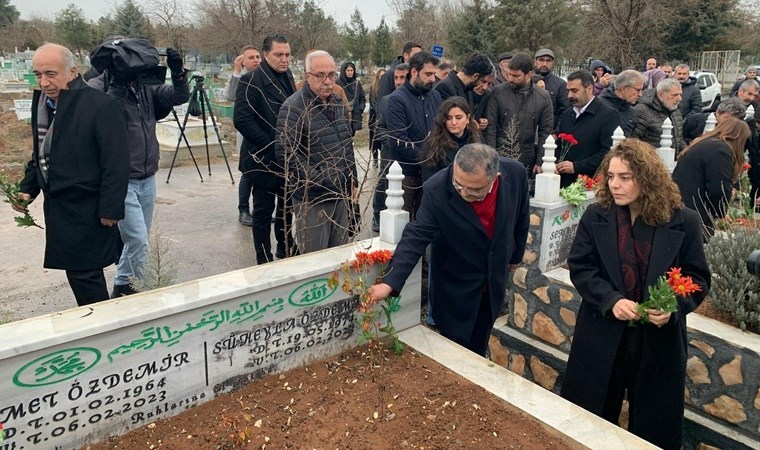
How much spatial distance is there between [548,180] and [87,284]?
320 cm

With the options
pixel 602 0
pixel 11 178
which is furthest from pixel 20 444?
pixel 602 0

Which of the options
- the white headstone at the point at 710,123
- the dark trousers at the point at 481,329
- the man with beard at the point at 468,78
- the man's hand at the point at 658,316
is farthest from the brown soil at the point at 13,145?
the white headstone at the point at 710,123

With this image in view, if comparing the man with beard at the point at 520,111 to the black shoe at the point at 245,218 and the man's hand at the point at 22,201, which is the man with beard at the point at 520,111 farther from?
the man's hand at the point at 22,201

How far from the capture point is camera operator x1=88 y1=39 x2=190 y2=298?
3893 mm

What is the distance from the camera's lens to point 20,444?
1966 millimetres

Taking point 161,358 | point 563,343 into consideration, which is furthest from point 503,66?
point 161,358

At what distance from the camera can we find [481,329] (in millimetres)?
3379

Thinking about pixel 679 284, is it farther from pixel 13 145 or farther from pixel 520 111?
pixel 13 145

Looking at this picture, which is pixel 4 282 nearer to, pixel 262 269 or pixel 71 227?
pixel 71 227

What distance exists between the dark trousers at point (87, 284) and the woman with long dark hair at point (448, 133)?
92.0 inches

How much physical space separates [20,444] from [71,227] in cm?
163

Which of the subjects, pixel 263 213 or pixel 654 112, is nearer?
pixel 263 213

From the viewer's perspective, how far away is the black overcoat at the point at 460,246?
2.96m

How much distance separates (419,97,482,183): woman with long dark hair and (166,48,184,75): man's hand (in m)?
1.92
